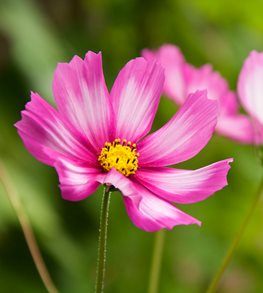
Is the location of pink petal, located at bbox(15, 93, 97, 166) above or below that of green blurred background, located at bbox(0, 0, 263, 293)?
above

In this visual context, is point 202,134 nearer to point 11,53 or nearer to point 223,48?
point 11,53

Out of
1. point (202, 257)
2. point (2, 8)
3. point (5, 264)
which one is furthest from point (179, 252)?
point (2, 8)

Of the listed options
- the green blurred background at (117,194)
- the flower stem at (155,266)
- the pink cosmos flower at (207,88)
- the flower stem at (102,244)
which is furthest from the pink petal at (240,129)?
the green blurred background at (117,194)

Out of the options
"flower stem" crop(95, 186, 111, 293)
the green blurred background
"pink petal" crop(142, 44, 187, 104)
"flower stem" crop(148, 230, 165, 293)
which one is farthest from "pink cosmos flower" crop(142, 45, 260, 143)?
the green blurred background

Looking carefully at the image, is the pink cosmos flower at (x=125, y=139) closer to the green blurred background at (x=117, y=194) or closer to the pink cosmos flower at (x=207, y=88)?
the pink cosmos flower at (x=207, y=88)

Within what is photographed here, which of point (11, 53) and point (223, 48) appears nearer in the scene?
point (11, 53)

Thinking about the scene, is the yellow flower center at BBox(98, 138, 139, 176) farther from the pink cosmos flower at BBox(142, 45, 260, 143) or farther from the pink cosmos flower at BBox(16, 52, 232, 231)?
the pink cosmos flower at BBox(142, 45, 260, 143)
